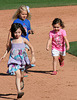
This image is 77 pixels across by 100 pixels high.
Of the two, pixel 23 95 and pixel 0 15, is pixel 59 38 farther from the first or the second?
pixel 0 15

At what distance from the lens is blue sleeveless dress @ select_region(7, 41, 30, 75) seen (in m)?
7.85

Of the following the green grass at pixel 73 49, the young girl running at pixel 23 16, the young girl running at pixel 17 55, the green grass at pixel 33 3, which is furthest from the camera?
the green grass at pixel 33 3

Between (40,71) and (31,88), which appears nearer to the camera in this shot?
(31,88)

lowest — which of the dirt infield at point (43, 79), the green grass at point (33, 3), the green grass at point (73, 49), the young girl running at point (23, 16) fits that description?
the dirt infield at point (43, 79)

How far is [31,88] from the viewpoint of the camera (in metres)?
8.77

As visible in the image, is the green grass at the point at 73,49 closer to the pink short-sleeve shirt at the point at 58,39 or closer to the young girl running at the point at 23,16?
the pink short-sleeve shirt at the point at 58,39

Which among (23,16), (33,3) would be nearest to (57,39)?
(23,16)

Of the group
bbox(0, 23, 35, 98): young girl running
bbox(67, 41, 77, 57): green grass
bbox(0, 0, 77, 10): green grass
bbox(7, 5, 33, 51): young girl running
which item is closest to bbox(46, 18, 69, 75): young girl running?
bbox(7, 5, 33, 51): young girl running

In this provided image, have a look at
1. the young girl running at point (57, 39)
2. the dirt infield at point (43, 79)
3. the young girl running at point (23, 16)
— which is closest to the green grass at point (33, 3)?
the dirt infield at point (43, 79)

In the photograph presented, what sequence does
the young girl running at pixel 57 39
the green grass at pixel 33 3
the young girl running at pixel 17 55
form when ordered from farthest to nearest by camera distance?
the green grass at pixel 33 3 < the young girl running at pixel 57 39 < the young girl running at pixel 17 55

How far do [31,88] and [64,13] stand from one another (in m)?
14.3

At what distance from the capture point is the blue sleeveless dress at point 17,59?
7855mm

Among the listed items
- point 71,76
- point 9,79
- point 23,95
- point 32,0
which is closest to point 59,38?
point 71,76

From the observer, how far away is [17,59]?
26.1ft
